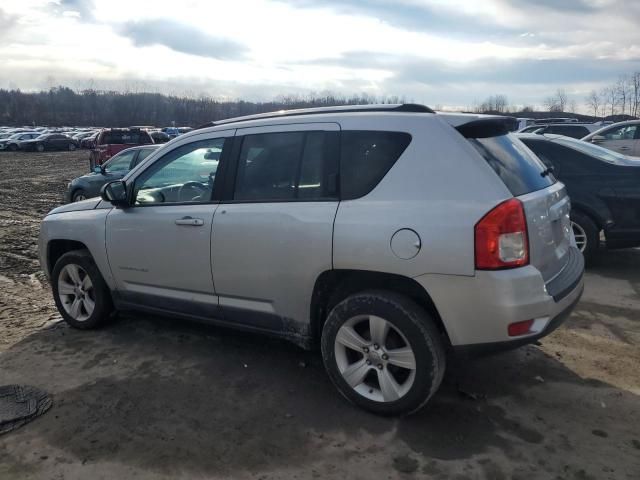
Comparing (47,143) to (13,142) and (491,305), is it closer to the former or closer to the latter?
(13,142)

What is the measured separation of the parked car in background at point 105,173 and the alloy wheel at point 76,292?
7.42 metres

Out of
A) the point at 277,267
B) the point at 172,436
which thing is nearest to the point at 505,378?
the point at 277,267

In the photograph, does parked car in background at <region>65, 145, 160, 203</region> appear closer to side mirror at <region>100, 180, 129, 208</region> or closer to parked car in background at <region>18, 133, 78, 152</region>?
side mirror at <region>100, 180, 129, 208</region>

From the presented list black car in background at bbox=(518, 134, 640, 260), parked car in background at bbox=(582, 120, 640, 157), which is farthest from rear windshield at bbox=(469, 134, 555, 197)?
parked car in background at bbox=(582, 120, 640, 157)

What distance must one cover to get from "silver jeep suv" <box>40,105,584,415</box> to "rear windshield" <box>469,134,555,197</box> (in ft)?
0.04

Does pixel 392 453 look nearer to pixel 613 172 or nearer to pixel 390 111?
pixel 390 111

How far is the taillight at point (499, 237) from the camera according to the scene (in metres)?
3.02

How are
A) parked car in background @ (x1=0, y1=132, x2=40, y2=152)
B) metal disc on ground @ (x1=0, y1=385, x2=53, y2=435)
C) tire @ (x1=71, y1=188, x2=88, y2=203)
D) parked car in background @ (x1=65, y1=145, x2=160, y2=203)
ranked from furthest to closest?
1. parked car in background @ (x1=0, y1=132, x2=40, y2=152)
2. tire @ (x1=71, y1=188, x2=88, y2=203)
3. parked car in background @ (x1=65, y1=145, x2=160, y2=203)
4. metal disc on ground @ (x1=0, y1=385, x2=53, y2=435)

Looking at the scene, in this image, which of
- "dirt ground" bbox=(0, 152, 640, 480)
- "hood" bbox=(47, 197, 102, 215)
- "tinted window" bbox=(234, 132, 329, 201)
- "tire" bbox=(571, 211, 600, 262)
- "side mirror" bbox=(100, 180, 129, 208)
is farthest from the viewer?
"tire" bbox=(571, 211, 600, 262)

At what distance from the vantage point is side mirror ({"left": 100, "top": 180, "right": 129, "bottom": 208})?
15.0 ft

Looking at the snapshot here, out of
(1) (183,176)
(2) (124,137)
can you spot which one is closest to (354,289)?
(1) (183,176)

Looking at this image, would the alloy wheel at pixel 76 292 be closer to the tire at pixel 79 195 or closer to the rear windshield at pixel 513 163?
the rear windshield at pixel 513 163

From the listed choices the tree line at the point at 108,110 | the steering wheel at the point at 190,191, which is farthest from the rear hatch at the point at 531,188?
the tree line at the point at 108,110

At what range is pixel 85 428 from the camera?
Answer: 343 cm
